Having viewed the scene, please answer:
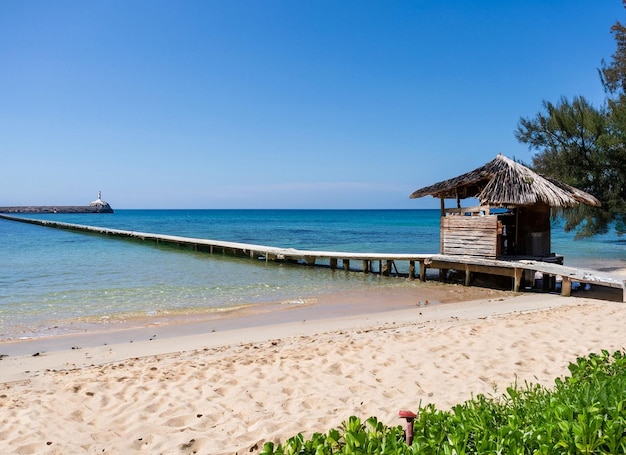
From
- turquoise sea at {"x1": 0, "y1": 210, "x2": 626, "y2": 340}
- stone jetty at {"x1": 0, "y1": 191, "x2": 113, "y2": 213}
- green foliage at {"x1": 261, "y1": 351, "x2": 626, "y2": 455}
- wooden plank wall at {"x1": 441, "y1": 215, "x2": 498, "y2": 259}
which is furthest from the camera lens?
stone jetty at {"x1": 0, "y1": 191, "x2": 113, "y2": 213}

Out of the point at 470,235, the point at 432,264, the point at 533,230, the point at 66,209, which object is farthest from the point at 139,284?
the point at 66,209

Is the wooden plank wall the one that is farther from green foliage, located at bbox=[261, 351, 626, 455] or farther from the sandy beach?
green foliage, located at bbox=[261, 351, 626, 455]

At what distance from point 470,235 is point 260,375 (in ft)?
33.0

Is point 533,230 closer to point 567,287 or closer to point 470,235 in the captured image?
point 470,235

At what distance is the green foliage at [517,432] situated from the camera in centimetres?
243

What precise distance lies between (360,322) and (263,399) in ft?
15.9

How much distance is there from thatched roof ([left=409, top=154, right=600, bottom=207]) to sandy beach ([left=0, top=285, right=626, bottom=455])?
422 centimetres

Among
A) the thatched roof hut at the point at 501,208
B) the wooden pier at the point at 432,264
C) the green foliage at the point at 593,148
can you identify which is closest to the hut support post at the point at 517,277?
the wooden pier at the point at 432,264

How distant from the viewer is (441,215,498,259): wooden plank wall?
1339 centimetres

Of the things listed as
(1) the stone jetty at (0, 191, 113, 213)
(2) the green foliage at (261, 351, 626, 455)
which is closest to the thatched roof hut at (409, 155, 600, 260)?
(2) the green foliage at (261, 351, 626, 455)

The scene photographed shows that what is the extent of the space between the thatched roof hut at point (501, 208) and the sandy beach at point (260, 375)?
4251 mm

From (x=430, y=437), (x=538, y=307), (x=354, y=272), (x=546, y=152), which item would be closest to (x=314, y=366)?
(x=430, y=437)

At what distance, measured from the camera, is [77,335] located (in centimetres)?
861

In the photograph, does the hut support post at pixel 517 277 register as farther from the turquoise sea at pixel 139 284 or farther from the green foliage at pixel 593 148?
the green foliage at pixel 593 148
